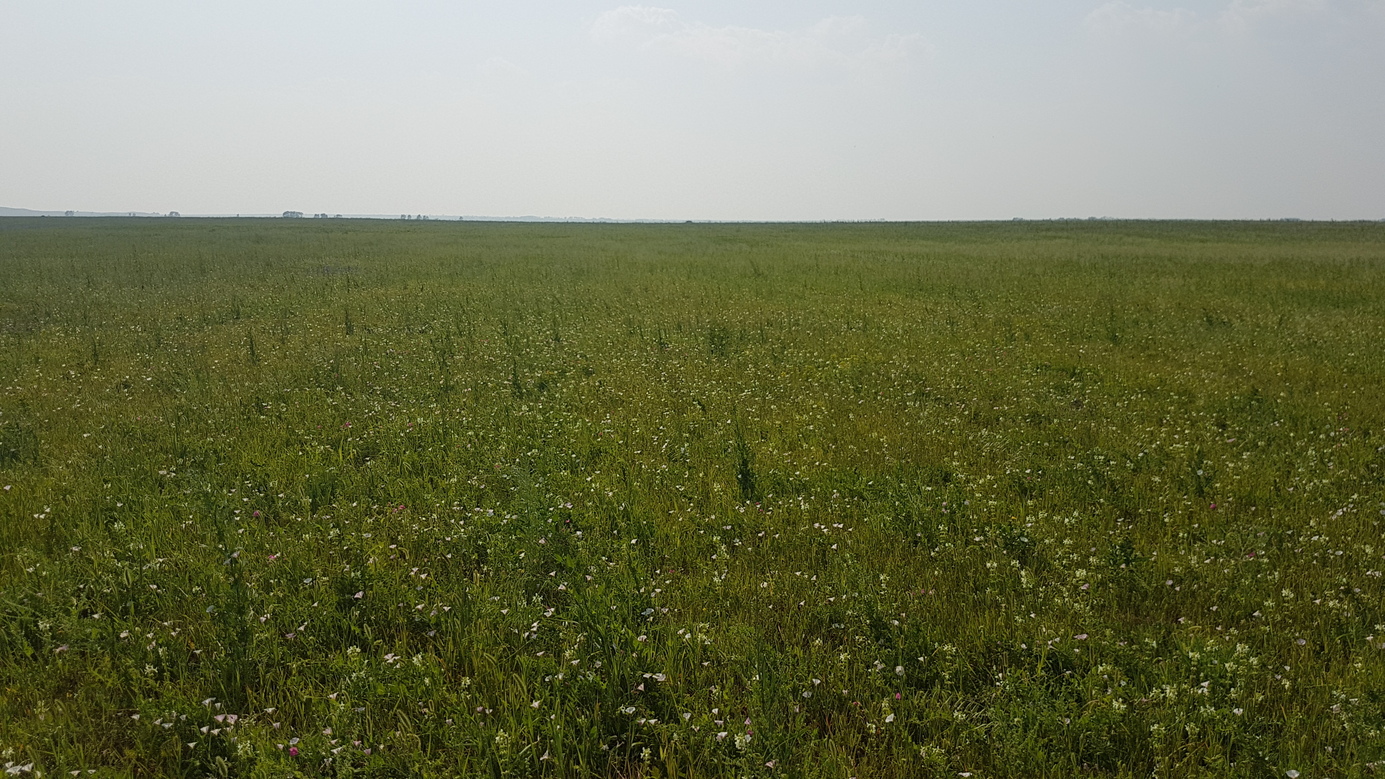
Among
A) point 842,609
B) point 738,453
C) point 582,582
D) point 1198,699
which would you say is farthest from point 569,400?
point 1198,699

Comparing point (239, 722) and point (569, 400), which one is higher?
point (569, 400)

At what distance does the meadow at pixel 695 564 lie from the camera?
11.9ft

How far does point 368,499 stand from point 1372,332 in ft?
64.3

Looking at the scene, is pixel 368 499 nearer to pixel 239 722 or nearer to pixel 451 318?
pixel 239 722

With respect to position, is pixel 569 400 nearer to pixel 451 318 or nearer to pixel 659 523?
pixel 659 523

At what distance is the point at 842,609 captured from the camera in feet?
15.6

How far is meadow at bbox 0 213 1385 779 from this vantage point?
143 inches

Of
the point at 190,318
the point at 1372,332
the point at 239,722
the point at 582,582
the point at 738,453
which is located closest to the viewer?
the point at 239,722

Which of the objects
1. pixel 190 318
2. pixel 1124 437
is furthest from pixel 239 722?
pixel 190 318

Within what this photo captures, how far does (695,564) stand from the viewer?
5527 mm

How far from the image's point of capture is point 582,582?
16.9 ft

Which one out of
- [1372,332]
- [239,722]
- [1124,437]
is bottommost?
[239,722]

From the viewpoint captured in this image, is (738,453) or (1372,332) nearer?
(738,453)

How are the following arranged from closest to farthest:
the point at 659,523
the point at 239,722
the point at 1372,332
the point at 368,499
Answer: the point at 239,722, the point at 659,523, the point at 368,499, the point at 1372,332
